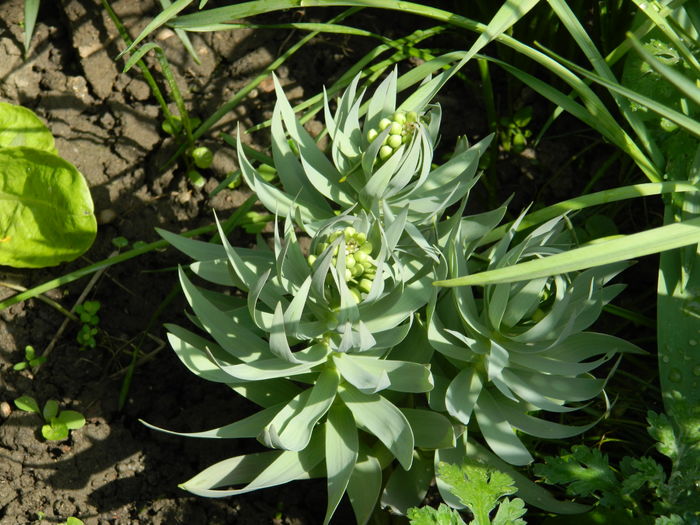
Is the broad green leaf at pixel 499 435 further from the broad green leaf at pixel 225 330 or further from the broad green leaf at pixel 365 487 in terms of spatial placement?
the broad green leaf at pixel 225 330

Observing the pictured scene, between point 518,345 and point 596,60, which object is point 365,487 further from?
point 596,60

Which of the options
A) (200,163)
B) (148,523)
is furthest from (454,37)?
(148,523)

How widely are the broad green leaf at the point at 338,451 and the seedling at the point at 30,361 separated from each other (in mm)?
774

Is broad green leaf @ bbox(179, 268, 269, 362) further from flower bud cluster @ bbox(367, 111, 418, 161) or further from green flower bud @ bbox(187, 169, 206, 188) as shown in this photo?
green flower bud @ bbox(187, 169, 206, 188)

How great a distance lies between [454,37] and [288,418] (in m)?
1.17

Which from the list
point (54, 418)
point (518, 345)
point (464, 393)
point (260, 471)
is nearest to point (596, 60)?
point (518, 345)

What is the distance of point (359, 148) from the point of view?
4.03ft

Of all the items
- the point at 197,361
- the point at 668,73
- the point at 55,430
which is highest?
the point at 668,73

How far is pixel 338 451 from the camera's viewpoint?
3.80 feet

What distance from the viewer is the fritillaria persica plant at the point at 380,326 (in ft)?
3.56

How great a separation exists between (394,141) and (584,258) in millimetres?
365

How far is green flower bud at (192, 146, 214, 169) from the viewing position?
1.75 meters

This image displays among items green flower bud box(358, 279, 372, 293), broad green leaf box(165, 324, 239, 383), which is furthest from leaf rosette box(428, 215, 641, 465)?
broad green leaf box(165, 324, 239, 383)

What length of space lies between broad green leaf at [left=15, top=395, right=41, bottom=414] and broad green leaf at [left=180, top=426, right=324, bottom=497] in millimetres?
540
